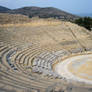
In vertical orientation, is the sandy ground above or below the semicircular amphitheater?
below

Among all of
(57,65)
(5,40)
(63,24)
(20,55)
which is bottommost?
(57,65)

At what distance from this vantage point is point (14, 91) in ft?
16.4

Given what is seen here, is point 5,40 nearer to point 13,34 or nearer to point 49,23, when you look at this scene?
point 13,34

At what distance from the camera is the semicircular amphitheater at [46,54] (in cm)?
744

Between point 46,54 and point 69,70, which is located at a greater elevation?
point 46,54

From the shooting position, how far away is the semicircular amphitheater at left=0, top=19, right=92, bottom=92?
7441mm

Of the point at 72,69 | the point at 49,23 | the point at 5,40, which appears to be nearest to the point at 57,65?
the point at 72,69

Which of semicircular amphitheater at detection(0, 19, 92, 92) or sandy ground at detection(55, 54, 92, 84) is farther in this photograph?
sandy ground at detection(55, 54, 92, 84)

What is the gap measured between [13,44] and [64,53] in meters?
5.51

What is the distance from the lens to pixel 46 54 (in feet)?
44.9

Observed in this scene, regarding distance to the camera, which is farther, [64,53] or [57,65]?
[64,53]

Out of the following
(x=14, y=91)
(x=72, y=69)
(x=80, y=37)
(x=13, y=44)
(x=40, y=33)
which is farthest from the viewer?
(x=80, y=37)

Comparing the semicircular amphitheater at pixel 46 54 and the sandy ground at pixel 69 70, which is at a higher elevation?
the semicircular amphitheater at pixel 46 54

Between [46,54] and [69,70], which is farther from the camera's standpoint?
[46,54]
